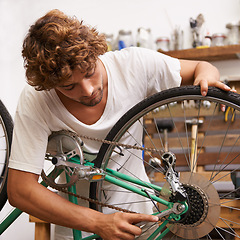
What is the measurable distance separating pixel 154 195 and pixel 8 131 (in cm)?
53

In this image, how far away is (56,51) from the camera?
2.48 ft

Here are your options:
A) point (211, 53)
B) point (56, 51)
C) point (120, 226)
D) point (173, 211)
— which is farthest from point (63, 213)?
point (211, 53)

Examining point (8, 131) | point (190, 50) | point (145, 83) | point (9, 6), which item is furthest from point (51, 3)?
point (145, 83)

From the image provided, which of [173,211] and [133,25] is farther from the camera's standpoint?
[133,25]

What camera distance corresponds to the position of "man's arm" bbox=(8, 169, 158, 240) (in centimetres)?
78

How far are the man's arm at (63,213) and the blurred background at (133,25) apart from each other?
1.34m

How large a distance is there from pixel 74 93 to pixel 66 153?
0.63 ft

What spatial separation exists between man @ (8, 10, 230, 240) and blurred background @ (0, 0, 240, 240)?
117cm

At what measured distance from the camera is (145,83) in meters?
0.94

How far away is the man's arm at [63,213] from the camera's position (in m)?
0.78

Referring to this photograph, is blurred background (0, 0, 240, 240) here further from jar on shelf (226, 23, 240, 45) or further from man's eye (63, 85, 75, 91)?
man's eye (63, 85, 75, 91)

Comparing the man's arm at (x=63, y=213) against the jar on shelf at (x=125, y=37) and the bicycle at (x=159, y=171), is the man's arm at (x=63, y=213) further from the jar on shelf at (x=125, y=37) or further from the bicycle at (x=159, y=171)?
the jar on shelf at (x=125, y=37)

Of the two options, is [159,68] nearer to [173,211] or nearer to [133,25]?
[173,211]

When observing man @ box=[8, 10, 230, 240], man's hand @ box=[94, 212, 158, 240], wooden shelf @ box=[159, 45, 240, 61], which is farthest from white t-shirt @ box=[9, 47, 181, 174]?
wooden shelf @ box=[159, 45, 240, 61]
